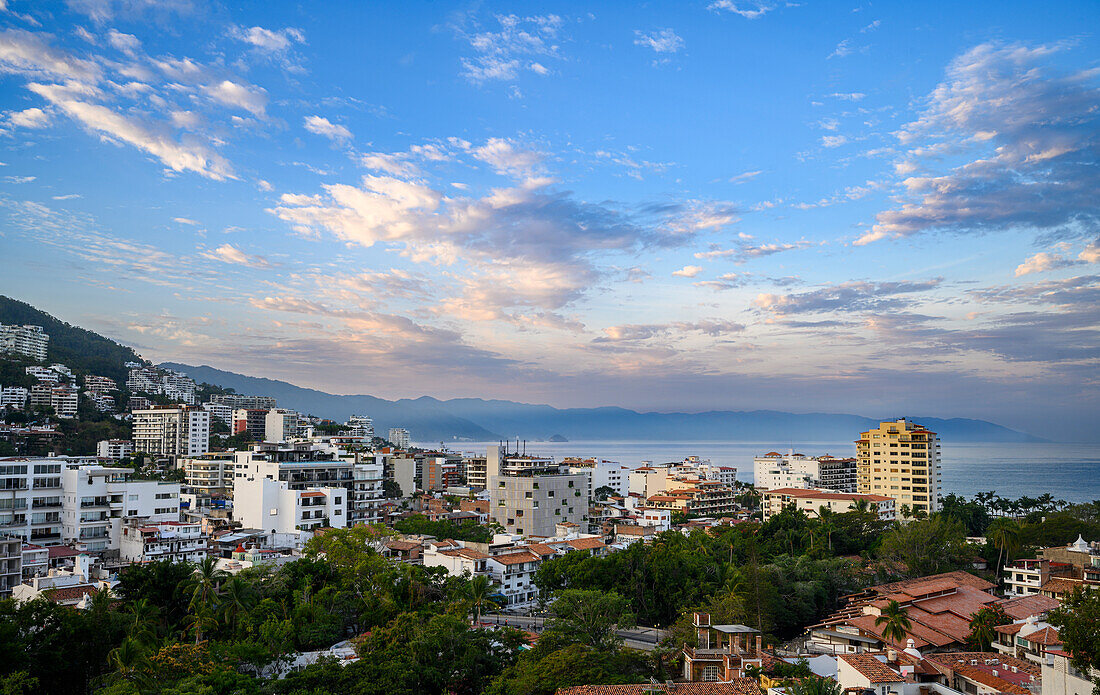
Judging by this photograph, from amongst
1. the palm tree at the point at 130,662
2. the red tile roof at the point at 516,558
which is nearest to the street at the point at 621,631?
the red tile roof at the point at 516,558

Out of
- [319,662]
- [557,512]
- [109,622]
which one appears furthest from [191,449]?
[319,662]

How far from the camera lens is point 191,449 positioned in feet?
240

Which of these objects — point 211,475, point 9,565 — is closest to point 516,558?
point 9,565

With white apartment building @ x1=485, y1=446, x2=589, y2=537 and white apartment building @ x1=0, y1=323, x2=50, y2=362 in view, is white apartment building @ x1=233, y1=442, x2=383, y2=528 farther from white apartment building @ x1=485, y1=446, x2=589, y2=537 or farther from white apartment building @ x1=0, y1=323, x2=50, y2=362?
white apartment building @ x1=0, y1=323, x2=50, y2=362

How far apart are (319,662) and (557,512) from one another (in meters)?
30.1

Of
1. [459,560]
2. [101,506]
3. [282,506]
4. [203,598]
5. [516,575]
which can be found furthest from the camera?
[282,506]

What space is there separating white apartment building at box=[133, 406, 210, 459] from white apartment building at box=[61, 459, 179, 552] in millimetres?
34637

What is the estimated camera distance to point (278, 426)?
8919cm

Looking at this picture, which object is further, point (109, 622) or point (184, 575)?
point (184, 575)

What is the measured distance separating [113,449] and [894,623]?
63285mm

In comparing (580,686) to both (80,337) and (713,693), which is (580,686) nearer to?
(713,693)

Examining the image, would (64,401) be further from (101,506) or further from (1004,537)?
(1004,537)

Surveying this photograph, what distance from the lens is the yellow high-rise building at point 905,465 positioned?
65938 mm

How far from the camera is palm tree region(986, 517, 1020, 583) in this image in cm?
3816
